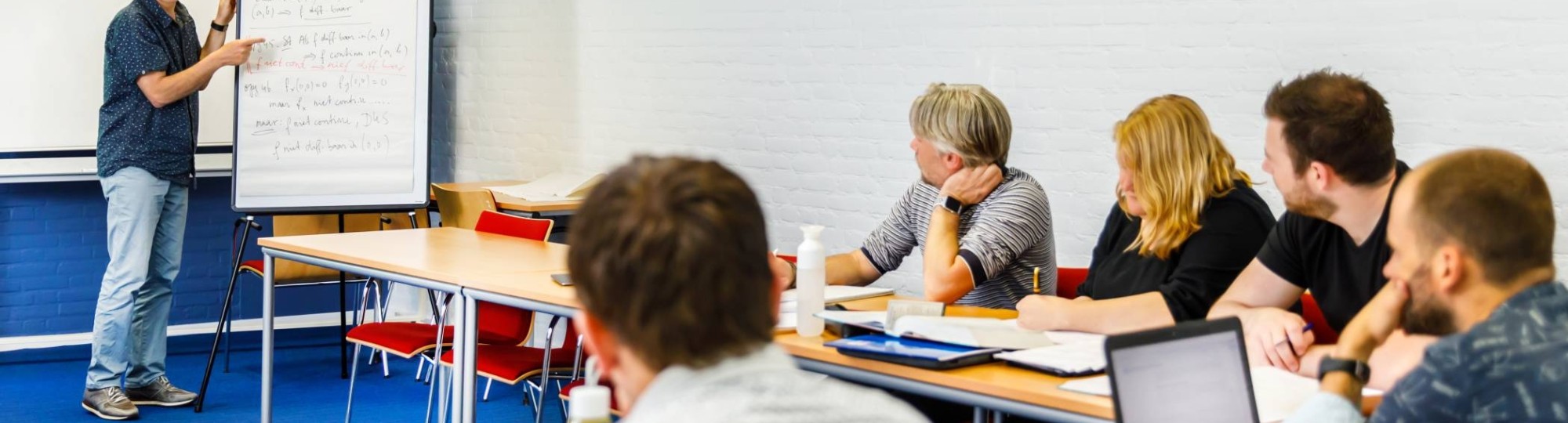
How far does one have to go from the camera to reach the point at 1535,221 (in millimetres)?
1359

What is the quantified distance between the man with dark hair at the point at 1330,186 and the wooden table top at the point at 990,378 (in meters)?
0.38

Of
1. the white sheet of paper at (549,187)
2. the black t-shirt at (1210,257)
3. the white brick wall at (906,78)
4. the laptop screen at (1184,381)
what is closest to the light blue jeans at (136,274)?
the white sheet of paper at (549,187)

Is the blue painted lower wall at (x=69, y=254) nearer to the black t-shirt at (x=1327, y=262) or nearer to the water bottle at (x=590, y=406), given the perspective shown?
the black t-shirt at (x=1327, y=262)

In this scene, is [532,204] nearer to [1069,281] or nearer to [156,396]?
[156,396]

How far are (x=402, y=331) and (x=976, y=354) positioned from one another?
2257 mm

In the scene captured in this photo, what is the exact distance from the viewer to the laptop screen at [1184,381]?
1.66 meters

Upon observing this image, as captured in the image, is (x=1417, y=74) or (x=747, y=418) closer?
(x=747, y=418)

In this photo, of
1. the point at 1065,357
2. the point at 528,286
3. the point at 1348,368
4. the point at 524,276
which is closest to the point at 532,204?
the point at 524,276

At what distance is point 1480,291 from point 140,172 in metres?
3.96

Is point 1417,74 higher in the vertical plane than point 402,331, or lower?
higher

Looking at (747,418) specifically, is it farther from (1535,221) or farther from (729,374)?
(1535,221)

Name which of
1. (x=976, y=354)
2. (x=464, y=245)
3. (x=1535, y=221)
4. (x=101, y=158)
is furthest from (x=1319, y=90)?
(x=101, y=158)

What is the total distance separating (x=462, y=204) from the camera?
196 inches

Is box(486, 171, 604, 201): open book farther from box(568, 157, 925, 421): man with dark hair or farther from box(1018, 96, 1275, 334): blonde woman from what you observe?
box(568, 157, 925, 421): man with dark hair
